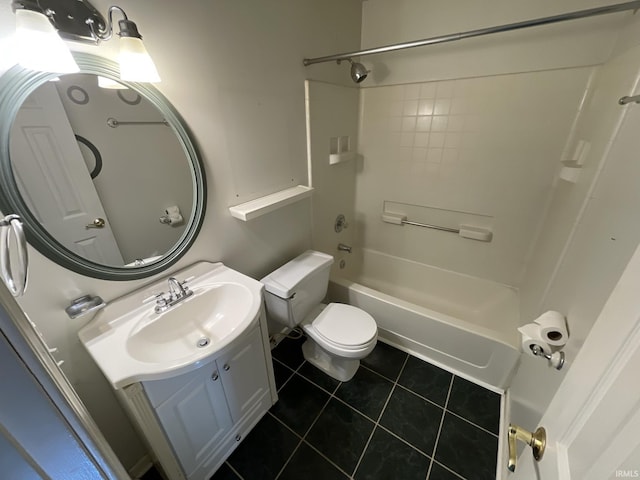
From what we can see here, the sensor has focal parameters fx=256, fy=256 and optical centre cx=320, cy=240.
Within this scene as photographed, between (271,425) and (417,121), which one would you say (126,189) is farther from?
(417,121)

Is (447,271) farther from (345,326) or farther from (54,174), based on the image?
(54,174)

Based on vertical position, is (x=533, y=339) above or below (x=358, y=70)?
below

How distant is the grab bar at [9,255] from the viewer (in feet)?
1.39

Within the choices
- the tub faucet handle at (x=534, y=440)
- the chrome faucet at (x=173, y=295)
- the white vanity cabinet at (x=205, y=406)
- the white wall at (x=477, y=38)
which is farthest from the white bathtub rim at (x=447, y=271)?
the chrome faucet at (x=173, y=295)

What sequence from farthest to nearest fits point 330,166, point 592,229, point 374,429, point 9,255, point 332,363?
point 330,166, point 332,363, point 374,429, point 592,229, point 9,255

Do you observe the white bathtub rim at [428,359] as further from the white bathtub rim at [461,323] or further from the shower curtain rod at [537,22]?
the shower curtain rod at [537,22]

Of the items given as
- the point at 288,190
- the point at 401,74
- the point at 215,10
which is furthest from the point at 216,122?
the point at 401,74

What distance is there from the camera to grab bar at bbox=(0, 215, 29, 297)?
424mm

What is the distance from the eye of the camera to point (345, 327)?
1532 millimetres

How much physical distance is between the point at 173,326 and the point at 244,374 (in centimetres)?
39

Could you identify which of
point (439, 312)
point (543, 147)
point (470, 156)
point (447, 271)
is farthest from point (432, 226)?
point (543, 147)

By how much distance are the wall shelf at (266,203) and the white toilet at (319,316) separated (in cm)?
39

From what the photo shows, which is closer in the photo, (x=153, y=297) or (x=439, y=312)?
(x=153, y=297)

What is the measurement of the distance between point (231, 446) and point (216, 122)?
61.4 inches
